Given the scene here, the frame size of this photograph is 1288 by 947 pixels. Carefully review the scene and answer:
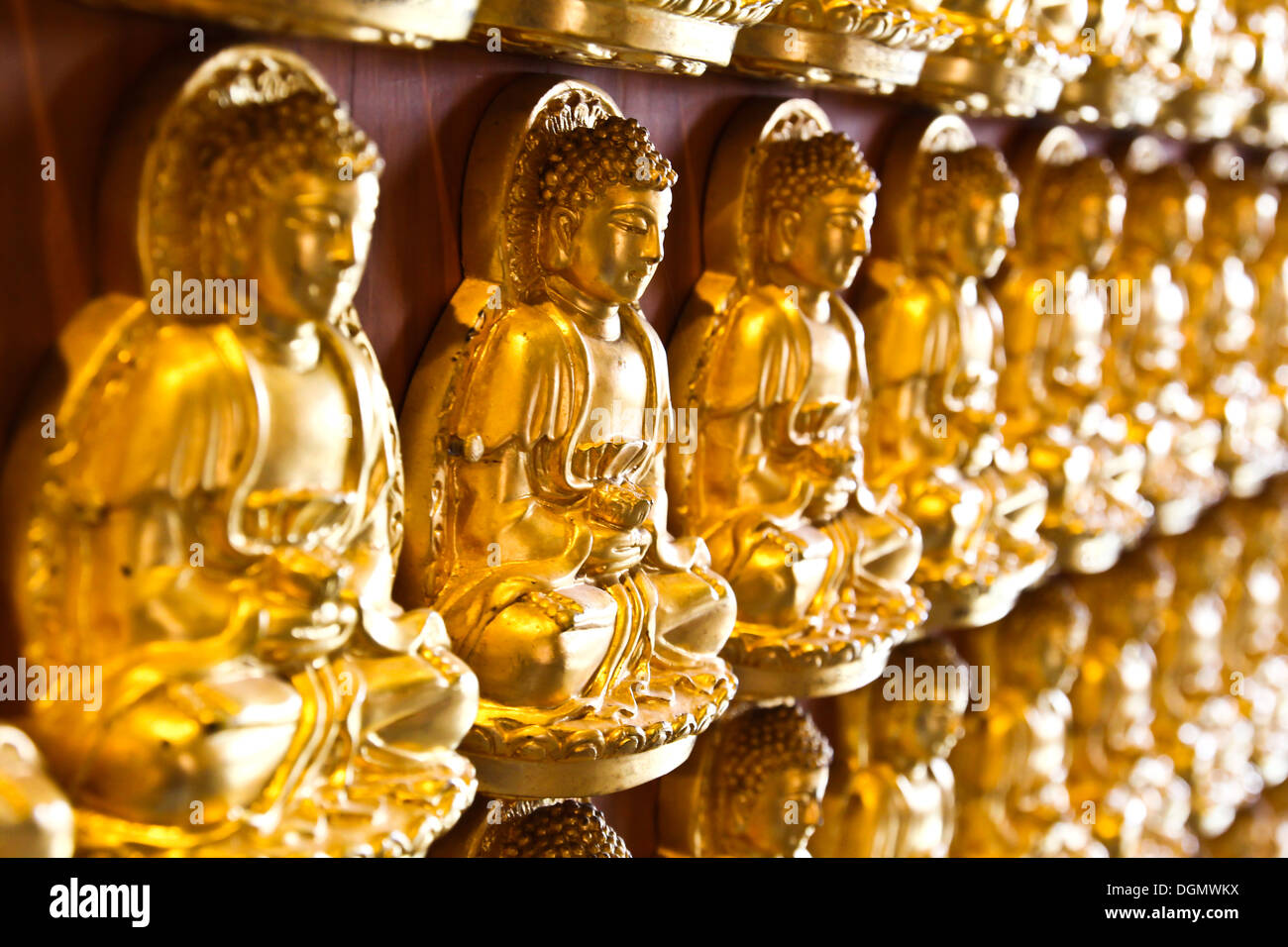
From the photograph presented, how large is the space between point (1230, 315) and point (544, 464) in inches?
42.4

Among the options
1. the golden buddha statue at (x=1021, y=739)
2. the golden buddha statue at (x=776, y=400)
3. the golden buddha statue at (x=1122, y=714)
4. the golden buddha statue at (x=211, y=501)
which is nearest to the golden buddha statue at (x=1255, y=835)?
the golden buddha statue at (x=1122, y=714)

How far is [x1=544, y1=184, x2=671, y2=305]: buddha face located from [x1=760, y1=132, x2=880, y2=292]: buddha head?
17 centimetres

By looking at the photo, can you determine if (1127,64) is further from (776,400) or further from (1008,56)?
(776,400)

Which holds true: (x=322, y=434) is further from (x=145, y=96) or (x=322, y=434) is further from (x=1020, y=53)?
(x=1020, y=53)

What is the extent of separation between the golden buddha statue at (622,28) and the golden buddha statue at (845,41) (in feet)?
0.25

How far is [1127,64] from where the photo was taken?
1262 mm

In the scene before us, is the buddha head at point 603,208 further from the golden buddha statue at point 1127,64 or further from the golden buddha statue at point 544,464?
the golden buddha statue at point 1127,64

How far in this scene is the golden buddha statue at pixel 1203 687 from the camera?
67.3 inches

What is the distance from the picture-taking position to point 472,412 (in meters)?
0.80

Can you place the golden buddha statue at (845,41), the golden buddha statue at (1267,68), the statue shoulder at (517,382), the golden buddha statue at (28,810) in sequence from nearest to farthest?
the golden buddha statue at (28,810) < the statue shoulder at (517,382) < the golden buddha statue at (845,41) < the golden buddha statue at (1267,68)

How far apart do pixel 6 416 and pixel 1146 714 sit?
1307 millimetres

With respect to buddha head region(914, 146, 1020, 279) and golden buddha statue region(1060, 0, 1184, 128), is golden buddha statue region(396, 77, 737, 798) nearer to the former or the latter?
buddha head region(914, 146, 1020, 279)

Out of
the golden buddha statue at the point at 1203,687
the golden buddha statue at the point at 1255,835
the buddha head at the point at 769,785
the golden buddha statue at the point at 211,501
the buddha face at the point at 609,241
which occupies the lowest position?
the golden buddha statue at the point at 1255,835

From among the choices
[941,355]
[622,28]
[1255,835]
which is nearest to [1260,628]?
[1255,835]
